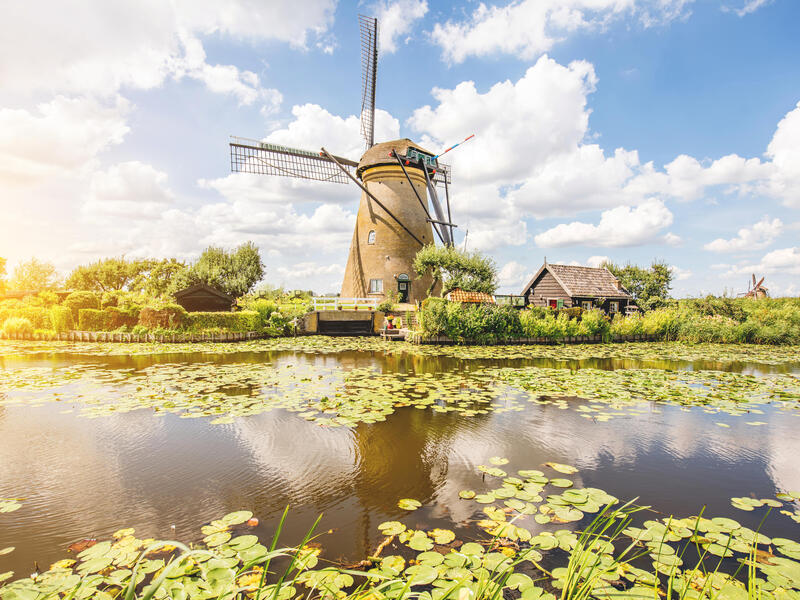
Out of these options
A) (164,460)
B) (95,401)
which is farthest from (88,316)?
(164,460)

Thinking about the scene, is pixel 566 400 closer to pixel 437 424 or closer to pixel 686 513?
pixel 437 424

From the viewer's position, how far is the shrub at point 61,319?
15.2 metres

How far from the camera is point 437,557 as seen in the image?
7.57ft

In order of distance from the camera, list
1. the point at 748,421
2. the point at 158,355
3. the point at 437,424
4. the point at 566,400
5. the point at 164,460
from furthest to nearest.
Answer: the point at 158,355, the point at 566,400, the point at 748,421, the point at 437,424, the point at 164,460

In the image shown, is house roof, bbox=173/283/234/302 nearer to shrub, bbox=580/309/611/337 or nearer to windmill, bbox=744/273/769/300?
shrub, bbox=580/309/611/337

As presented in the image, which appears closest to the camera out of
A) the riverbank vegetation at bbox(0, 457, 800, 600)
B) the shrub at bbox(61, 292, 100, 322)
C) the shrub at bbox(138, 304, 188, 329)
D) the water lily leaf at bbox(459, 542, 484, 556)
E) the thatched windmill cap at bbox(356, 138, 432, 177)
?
the riverbank vegetation at bbox(0, 457, 800, 600)

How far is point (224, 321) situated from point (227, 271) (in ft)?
67.7

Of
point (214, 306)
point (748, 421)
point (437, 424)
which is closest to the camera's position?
point (437, 424)

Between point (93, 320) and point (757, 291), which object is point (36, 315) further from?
point (757, 291)

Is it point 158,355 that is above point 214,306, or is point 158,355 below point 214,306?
below

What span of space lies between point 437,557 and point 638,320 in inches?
717

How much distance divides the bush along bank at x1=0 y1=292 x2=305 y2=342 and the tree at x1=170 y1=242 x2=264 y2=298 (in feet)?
47.4

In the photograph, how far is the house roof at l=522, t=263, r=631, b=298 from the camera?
21266mm

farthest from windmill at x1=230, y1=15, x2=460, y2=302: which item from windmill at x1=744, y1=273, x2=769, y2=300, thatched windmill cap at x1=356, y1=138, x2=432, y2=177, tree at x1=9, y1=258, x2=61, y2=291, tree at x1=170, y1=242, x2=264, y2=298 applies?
tree at x1=9, y1=258, x2=61, y2=291
